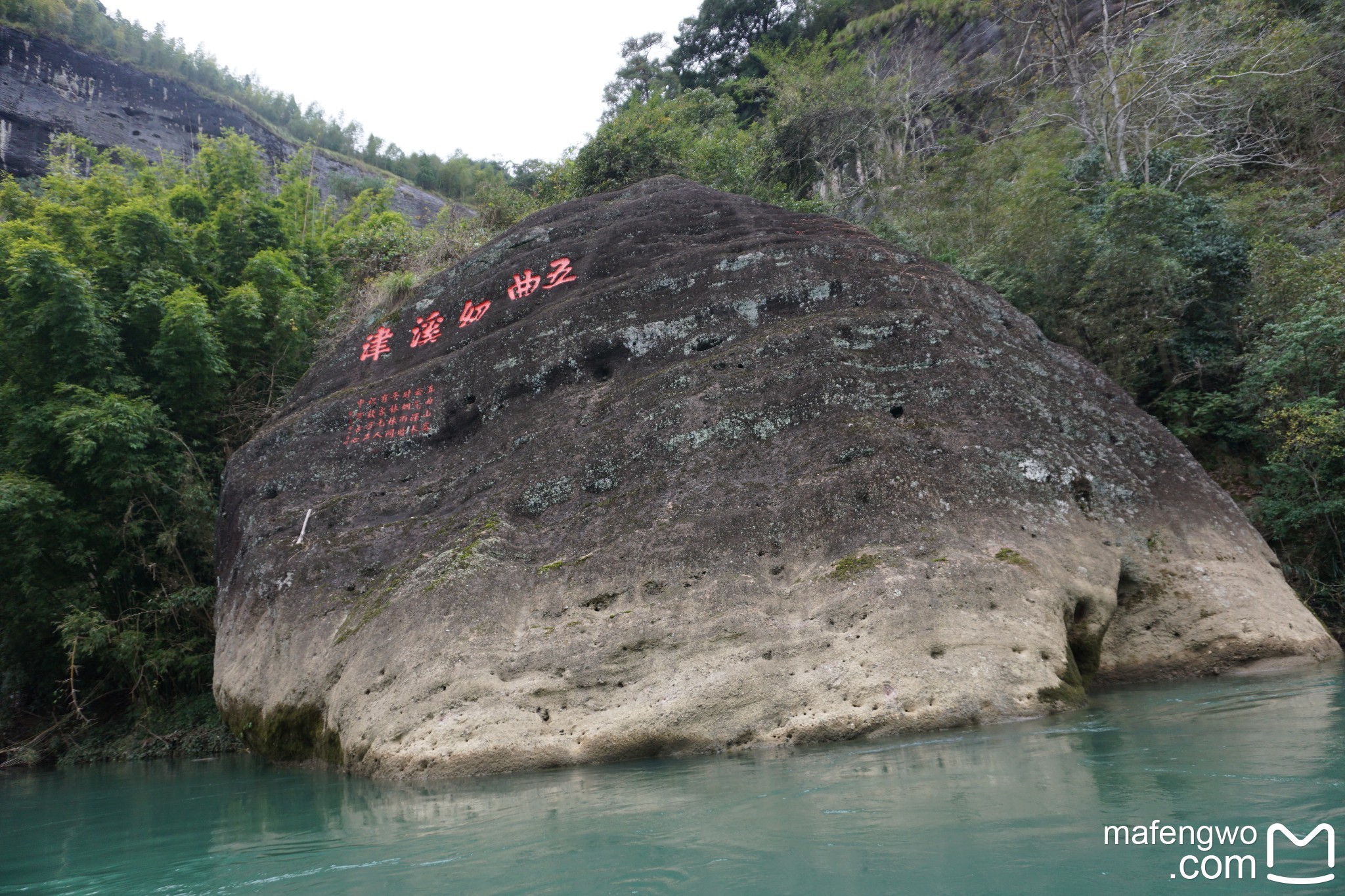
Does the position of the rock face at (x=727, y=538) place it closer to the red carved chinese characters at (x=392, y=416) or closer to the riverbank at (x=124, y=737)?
the red carved chinese characters at (x=392, y=416)

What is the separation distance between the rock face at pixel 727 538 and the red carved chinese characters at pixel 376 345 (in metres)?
1.12

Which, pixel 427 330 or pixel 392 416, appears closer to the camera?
pixel 392 416

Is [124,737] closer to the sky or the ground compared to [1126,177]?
closer to the ground

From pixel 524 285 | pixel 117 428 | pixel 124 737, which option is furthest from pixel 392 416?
pixel 124 737

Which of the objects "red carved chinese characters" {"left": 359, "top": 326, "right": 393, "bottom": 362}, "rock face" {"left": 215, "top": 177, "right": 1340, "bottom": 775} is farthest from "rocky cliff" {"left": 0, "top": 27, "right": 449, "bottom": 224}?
"rock face" {"left": 215, "top": 177, "right": 1340, "bottom": 775}

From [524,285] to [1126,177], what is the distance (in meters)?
8.28

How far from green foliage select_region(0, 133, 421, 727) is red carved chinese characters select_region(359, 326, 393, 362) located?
2.37 m

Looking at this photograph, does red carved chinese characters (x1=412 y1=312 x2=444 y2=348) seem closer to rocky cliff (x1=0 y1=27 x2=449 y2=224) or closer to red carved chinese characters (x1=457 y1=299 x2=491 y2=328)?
red carved chinese characters (x1=457 y1=299 x2=491 y2=328)

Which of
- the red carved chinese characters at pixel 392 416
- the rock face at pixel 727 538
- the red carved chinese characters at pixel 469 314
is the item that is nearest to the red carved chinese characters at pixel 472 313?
the red carved chinese characters at pixel 469 314

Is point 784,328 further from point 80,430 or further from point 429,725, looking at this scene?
point 80,430

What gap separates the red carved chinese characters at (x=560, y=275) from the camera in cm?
814

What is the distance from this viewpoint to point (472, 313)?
834 centimetres

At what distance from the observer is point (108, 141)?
27203 millimetres

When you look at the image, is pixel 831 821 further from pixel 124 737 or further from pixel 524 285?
pixel 124 737
